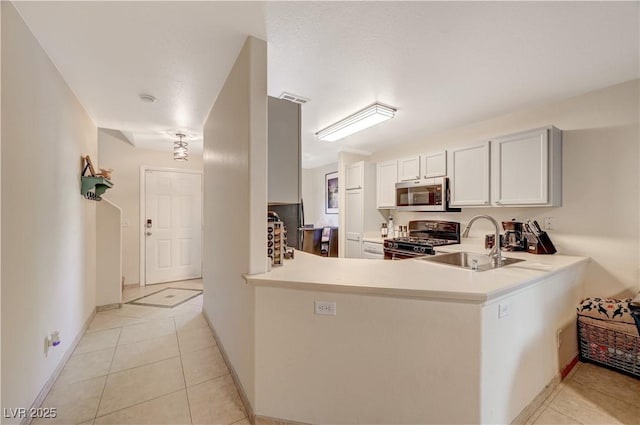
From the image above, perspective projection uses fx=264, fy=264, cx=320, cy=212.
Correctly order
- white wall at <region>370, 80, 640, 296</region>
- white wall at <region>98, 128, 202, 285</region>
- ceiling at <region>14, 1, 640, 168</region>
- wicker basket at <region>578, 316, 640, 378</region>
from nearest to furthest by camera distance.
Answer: ceiling at <region>14, 1, 640, 168</region> < wicker basket at <region>578, 316, 640, 378</region> < white wall at <region>370, 80, 640, 296</region> < white wall at <region>98, 128, 202, 285</region>

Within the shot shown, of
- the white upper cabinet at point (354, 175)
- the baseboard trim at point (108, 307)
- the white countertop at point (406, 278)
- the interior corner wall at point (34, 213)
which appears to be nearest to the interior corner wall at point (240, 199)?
the white countertop at point (406, 278)

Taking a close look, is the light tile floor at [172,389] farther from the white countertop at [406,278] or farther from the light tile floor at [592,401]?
the white countertop at [406,278]

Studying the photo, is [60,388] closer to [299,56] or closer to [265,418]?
[265,418]

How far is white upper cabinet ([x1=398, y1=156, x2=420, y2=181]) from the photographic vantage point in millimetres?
3748

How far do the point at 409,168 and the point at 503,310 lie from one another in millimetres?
2692

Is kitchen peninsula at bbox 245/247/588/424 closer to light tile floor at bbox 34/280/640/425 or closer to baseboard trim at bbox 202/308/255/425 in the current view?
baseboard trim at bbox 202/308/255/425

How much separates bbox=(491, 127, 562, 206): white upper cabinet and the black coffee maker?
Answer: 0.31 meters

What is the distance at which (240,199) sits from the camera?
5.96ft

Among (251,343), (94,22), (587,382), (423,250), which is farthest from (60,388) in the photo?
(587,382)

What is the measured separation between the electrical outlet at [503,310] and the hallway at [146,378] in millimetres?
1635

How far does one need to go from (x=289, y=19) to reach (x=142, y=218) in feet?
13.7

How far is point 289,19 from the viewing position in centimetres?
154

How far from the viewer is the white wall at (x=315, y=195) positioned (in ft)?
21.0

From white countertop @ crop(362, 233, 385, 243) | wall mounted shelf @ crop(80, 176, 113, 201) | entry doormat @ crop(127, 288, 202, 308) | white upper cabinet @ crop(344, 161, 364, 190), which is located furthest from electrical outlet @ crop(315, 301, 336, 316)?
white upper cabinet @ crop(344, 161, 364, 190)
